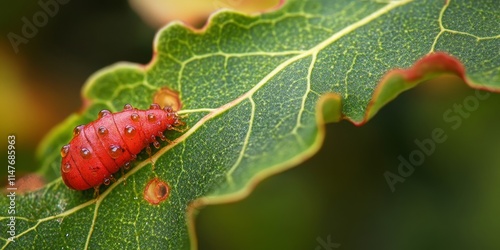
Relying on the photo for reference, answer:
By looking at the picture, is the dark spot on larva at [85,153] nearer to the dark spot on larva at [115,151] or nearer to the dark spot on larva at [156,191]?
the dark spot on larva at [115,151]

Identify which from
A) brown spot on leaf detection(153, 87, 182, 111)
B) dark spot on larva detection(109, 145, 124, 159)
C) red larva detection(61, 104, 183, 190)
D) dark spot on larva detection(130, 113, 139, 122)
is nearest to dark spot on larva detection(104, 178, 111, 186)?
red larva detection(61, 104, 183, 190)

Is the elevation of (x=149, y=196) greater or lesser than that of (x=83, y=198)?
lesser

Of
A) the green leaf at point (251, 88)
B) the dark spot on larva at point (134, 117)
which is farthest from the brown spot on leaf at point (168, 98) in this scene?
the dark spot on larva at point (134, 117)

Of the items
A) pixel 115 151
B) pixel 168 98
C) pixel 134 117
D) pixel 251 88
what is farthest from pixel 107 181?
pixel 251 88

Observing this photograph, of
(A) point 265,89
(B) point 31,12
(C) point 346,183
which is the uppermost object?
(B) point 31,12

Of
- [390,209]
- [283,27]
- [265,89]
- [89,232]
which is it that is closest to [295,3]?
[283,27]

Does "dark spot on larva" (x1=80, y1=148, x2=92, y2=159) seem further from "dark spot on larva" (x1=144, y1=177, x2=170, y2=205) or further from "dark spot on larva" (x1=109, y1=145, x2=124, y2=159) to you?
"dark spot on larva" (x1=144, y1=177, x2=170, y2=205)

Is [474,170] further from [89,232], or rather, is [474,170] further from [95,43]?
[95,43]
